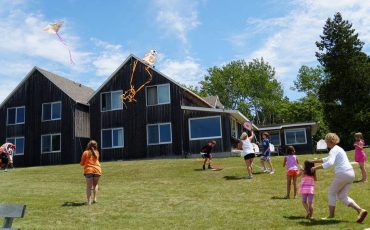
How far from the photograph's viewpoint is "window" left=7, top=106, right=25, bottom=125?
3716cm

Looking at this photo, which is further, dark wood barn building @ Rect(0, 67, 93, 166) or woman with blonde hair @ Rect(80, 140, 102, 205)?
dark wood barn building @ Rect(0, 67, 93, 166)

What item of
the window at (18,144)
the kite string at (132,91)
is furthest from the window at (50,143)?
the kite string at (132,91)

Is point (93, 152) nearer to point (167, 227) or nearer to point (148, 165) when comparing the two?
point (167, 227)

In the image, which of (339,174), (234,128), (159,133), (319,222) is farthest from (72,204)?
(234,128)

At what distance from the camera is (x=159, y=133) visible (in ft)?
108

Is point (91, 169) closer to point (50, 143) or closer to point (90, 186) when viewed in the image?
point (90, 186)

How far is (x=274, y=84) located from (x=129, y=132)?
48354mm

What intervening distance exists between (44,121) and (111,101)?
5.93 meters

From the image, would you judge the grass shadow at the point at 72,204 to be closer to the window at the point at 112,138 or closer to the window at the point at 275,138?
the window at the point at 112,138

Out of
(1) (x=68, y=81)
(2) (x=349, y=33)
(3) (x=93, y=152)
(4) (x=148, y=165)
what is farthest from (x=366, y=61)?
(3) (x=93, y=152)

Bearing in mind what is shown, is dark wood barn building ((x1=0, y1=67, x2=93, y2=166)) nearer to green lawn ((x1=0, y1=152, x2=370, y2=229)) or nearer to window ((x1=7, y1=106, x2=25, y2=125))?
window ((x1=7, y1=106, x2=25, y2=125))

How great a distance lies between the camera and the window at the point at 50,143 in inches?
1411

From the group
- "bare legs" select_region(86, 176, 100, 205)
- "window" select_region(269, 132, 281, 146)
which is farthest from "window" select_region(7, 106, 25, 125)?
"bare legs" select_region(86, 176, 100, 205)

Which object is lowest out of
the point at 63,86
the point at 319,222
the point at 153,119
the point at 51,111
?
the point at 319,222
